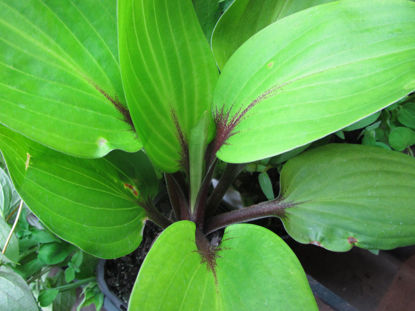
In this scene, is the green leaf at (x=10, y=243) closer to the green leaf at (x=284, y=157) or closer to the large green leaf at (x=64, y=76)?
the large green leaf at (x=64, y=76)

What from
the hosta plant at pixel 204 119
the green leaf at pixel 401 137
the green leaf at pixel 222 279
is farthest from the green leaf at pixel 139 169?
the green leaf at pixel 401 137

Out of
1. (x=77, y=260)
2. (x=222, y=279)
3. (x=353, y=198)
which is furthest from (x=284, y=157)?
(x=77, y=260)

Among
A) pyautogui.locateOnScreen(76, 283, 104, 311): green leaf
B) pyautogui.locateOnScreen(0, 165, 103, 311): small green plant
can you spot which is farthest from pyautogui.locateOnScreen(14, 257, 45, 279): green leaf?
pyautogui.locateOnScreen(76, 283, 104, 311): green leaf

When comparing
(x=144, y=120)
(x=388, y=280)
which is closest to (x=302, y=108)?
(x=144, y=120)

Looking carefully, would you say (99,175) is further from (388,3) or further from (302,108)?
(388,3)

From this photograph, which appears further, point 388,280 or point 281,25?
point 388,280
